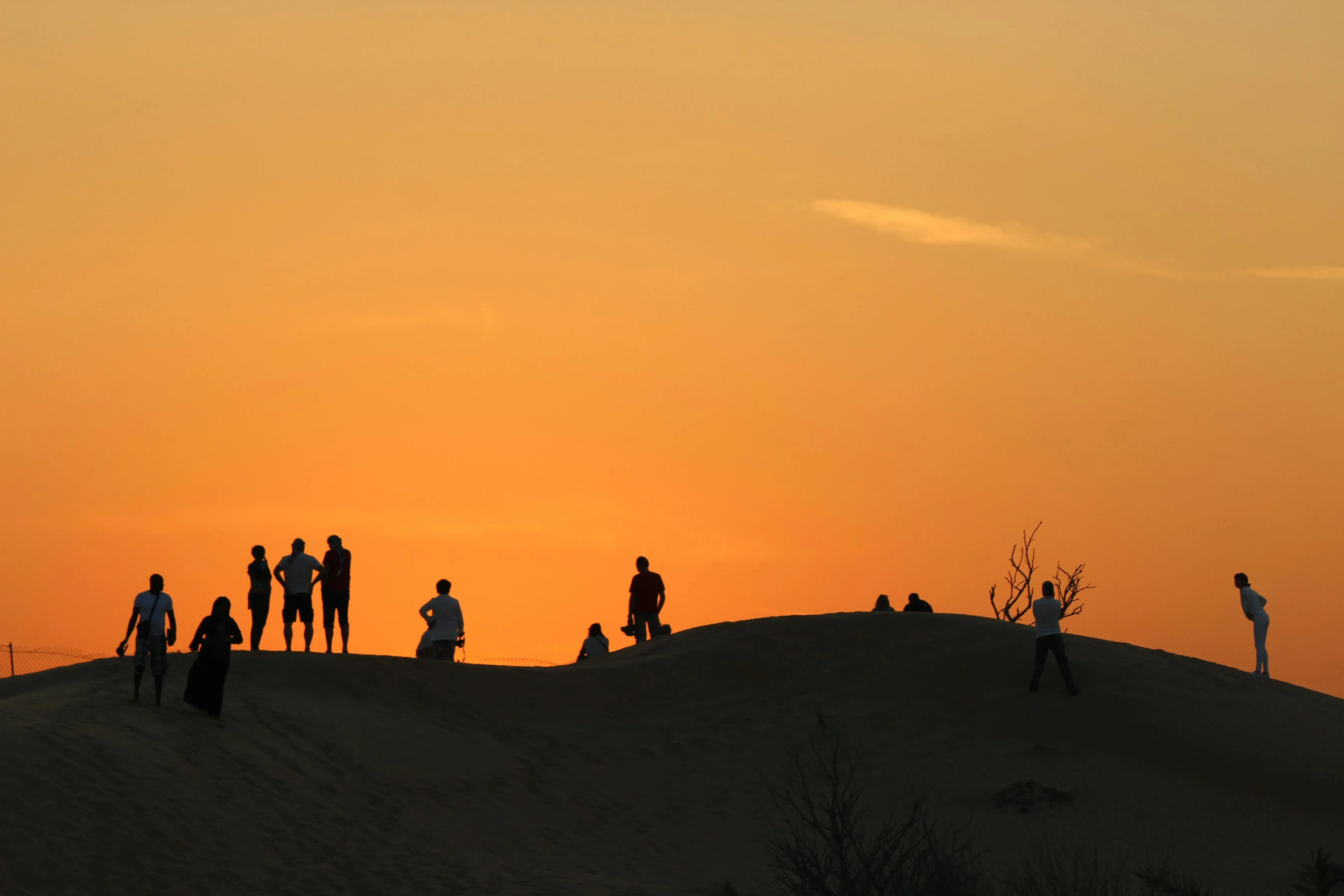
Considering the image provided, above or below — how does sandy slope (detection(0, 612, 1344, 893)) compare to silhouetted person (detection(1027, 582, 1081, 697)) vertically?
below

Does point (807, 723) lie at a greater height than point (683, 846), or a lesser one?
greater

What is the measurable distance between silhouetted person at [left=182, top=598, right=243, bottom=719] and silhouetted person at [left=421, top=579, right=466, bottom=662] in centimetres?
489

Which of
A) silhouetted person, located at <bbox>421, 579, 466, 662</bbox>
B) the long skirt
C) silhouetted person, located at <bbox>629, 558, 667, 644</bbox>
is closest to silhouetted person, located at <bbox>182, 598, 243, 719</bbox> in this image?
the long skirt

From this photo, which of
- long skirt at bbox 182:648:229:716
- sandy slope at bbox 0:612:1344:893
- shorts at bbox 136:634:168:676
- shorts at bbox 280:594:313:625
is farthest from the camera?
shorts at bbox 280:594:313:625

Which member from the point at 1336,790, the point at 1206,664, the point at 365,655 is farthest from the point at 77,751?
the point at 1206,664

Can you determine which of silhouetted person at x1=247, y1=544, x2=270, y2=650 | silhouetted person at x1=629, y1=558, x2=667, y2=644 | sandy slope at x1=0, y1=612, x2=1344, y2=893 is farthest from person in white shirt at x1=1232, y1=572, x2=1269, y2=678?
silhouetted person at x1=247, y1=544, x2=270, y2=650

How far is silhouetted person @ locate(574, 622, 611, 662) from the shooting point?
2864 cm

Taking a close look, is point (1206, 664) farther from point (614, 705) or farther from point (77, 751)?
point (77, 751)

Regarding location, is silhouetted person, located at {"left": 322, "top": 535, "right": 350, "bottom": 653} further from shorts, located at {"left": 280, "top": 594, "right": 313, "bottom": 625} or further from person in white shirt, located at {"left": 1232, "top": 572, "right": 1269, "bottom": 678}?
person in white shirt, located at {"left": 1232, "top": 572, "right": 1269, "bottom": 678}

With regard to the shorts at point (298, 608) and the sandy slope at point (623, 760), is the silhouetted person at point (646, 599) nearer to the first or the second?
the sandy slope at point (623, 760)

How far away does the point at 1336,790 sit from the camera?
2225 centimetres

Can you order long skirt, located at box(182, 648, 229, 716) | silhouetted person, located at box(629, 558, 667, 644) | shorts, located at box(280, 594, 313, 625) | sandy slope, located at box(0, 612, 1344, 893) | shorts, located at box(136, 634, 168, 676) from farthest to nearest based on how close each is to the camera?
silhouetted person, located at box(629, 558, 667, 644)
shorts, located at box(280, 594, 313, 625)
long skirt, located at box(182, 648, 229, 716)
shorts, located at box(136, 634, 168, 676)
sandy slope, located at box(0, 612, 1344, 893)

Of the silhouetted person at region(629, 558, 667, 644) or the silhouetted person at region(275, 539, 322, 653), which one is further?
the silhouetted person at region(629, 558, 667, 644)

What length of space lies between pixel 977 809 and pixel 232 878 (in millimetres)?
11102
